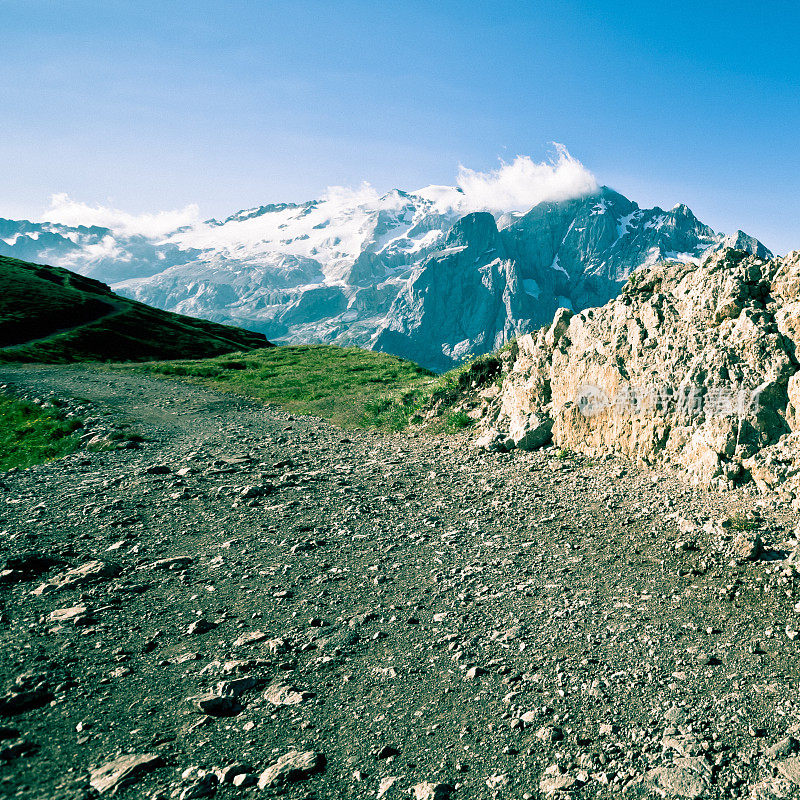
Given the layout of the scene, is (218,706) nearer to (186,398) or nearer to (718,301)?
(718,301)

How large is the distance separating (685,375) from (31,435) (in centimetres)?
2545

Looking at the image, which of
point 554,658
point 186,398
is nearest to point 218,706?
point 554,658

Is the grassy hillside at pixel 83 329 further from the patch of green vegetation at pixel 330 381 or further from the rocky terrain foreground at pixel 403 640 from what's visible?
the rocky terrain foreground at pixel 403 640

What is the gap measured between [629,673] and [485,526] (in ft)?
17.2

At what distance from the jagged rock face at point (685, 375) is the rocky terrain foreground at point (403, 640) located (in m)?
1.04

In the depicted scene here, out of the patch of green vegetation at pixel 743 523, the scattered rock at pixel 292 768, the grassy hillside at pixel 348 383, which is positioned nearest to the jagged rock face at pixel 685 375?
the patch of green vegetation at pixel 743 523

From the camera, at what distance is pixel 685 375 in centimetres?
1379

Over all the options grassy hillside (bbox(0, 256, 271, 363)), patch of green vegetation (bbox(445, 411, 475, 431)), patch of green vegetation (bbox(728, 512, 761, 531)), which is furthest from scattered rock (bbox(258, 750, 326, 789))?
grassy hillside (bbox(0, 256, 271, 363))

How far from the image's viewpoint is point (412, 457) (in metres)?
18.0

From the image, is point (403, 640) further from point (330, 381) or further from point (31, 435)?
point (330, 381)

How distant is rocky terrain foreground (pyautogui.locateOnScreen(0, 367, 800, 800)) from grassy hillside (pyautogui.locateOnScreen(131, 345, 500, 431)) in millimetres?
8638

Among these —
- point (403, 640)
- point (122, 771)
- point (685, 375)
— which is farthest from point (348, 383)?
point (122, 771)

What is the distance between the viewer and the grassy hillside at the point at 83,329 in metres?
77.6

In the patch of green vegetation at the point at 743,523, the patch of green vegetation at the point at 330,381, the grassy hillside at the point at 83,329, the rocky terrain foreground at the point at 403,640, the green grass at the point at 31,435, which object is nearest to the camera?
the rocky terrain foreground at the point at 403,640
